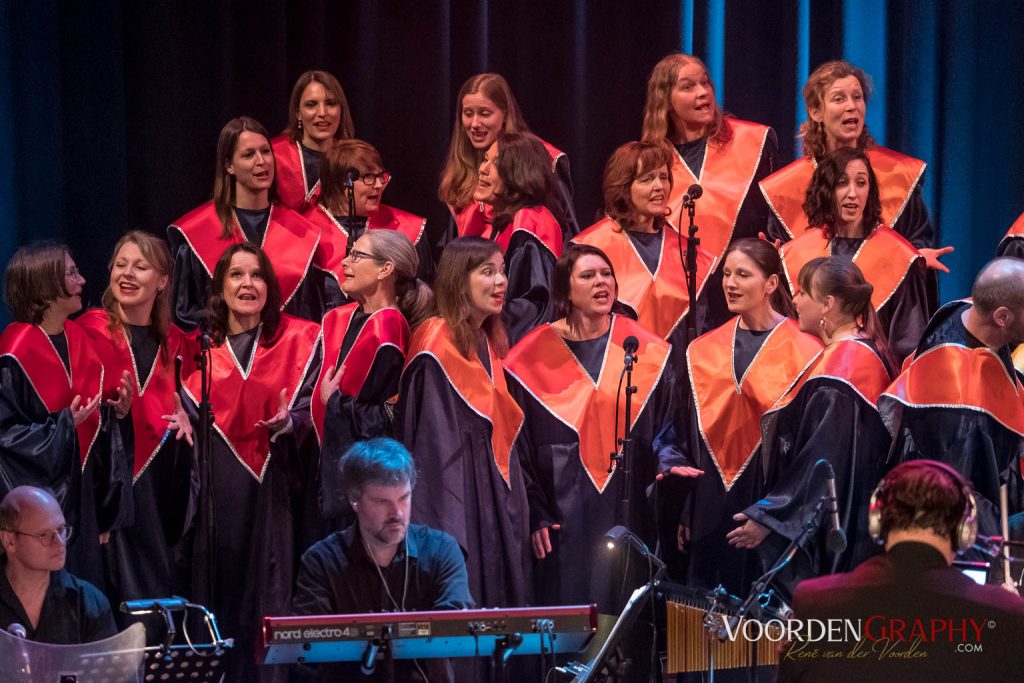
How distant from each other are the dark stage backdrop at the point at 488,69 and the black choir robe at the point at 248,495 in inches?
54.4

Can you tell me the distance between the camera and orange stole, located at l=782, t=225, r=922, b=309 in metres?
6.02

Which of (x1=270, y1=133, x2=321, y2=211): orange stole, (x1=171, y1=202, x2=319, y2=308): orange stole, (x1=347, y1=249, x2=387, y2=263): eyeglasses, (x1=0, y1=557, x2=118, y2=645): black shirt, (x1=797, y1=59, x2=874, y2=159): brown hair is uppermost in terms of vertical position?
(x1=797, y1=59, x2=874, y2=159): brown hair

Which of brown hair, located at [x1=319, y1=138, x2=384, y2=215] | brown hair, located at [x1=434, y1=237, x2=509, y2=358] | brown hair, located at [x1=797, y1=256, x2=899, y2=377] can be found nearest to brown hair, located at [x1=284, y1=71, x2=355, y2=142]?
brown hair, located at [x1=319, y1=138, x2=384, y2=215]

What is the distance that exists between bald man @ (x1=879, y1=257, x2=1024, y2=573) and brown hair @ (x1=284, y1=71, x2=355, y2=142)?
9.18 feet

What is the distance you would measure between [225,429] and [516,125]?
1892 millimetres

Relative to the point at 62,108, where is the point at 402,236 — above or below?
below

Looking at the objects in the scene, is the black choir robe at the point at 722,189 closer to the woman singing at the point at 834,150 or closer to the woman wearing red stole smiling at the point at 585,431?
the woman singing at the point at 834,150

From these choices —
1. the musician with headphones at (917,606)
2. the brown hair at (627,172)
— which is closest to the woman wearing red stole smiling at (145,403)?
the brown hair at (627,172)

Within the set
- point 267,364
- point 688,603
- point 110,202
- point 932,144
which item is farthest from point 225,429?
point 932,144

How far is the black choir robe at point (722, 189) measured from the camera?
6516 mm

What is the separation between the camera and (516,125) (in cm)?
661

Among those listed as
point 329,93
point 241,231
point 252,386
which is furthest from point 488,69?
point 252,386

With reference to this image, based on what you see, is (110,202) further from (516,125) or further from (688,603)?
(688,603)

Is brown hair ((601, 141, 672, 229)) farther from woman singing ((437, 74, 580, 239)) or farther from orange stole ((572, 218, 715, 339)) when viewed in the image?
woman singing ((437, 74, 580, 239))
